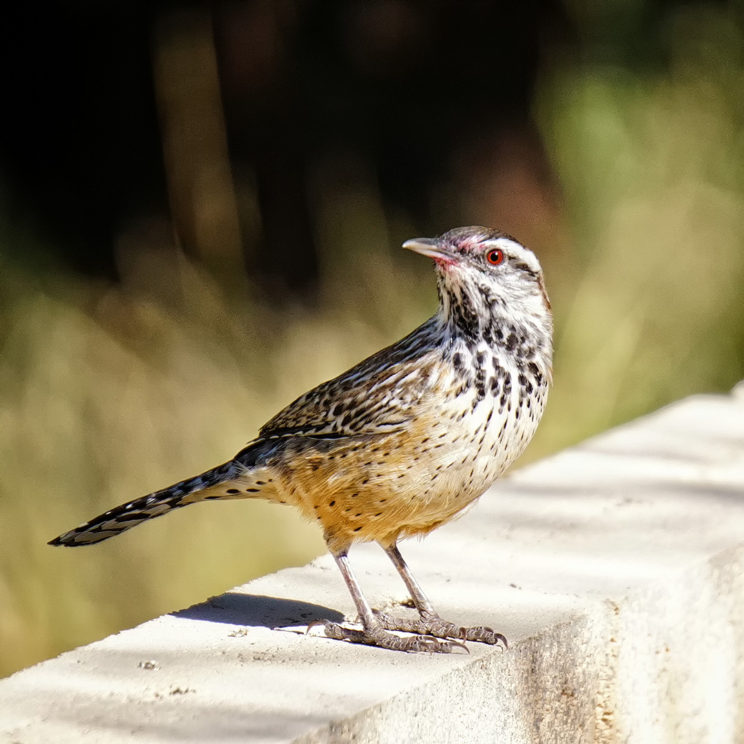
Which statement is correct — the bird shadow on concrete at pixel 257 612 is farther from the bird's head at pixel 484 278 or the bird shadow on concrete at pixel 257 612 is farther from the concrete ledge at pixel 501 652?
the bird's head at pixel 484 278

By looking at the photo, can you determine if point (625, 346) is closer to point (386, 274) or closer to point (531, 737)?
point (386, 274)

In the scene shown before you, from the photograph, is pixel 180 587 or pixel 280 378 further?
pixel 280 378

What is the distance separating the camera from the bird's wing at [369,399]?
3.52 meters

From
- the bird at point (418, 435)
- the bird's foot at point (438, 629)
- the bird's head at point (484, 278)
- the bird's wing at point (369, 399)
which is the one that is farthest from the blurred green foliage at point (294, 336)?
the bird's head at point (484, 278)

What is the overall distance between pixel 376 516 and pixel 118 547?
7.21 ft

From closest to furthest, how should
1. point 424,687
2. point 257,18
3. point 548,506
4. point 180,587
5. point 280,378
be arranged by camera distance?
1. point 424,687
2. point 548,506
3. point 180,587
4. point 280,378
5. point 257,18

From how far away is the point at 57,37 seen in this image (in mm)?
8305

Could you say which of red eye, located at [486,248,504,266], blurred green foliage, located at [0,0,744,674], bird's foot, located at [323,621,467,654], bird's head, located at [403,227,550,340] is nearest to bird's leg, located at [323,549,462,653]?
bird's foot, located at [323,621,467,654]

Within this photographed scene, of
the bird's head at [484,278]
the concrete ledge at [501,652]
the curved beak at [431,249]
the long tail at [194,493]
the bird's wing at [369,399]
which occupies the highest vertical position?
Answer: the curved beak at [431,249]

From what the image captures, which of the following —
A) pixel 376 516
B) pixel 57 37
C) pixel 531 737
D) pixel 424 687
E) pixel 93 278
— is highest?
pixel 57 37

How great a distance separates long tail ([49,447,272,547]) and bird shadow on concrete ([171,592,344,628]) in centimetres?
27

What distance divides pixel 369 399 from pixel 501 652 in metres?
0.71

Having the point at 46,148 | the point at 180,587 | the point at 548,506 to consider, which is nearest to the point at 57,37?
the point at 46,148

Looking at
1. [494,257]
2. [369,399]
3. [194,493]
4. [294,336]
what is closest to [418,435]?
[369,399]
